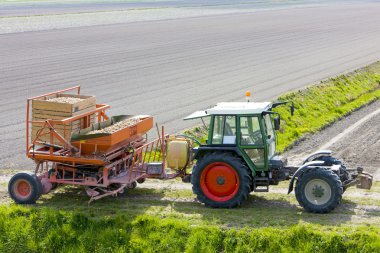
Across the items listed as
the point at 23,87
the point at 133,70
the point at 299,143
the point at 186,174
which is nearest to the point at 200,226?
the point at 186,174

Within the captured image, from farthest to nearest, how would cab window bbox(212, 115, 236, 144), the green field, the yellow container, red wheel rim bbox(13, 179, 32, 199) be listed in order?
1. red wheel rim bbox(13, 179, 32, 199)
2. the yellow container
3. cab window bbox(212, 115, 236, 144)
4. the green field

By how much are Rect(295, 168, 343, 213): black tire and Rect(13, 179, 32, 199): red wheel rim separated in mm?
7192

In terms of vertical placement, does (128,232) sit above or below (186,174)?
below

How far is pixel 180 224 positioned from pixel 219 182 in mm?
1691

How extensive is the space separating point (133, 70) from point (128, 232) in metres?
29.2

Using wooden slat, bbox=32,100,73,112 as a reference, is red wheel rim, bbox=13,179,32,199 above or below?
below

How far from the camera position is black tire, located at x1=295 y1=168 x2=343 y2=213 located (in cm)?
1653

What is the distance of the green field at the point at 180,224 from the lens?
606 inches

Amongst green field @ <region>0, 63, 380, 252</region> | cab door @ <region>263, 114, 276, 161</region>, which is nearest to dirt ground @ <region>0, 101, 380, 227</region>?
green field @ <region>0, 63, 380, 252</region>

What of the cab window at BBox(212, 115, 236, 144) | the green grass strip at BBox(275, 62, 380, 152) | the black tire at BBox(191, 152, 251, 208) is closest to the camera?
the black tire at BBox(191, 152, 251, 208)

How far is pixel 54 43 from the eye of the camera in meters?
59.2

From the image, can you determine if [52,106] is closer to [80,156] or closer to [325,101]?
[80,156]

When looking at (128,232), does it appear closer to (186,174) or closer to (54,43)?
(186,174)

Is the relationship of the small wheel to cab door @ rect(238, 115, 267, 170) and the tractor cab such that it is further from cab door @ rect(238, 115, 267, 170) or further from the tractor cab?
cab door @ rect(238, 115, 267, 170)
